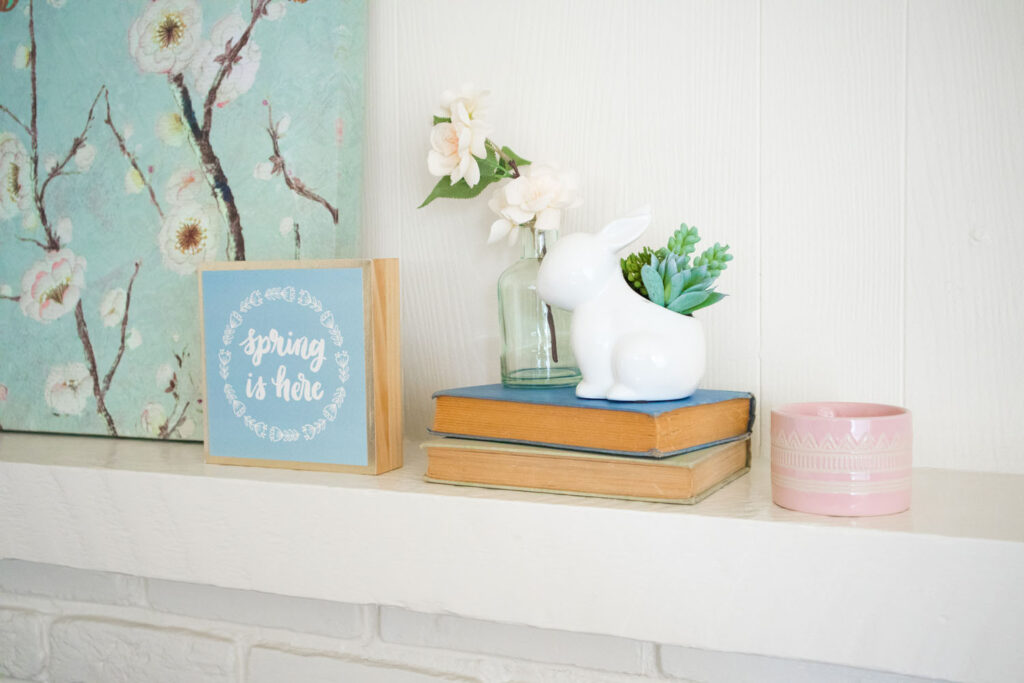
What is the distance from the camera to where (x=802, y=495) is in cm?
56

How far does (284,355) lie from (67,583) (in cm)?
41

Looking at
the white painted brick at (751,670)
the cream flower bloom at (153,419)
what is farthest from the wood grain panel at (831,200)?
the cream flower bloom at (153,419)

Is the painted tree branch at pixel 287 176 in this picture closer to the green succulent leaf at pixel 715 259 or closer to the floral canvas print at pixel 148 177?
the floral canvas print at pixel 148 177

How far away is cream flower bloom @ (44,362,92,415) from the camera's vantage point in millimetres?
896

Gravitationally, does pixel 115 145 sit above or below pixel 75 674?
above

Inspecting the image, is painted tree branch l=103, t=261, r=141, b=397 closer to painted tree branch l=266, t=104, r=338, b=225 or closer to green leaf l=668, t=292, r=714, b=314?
painted tree branch l=266, t=104, r=338, b=225

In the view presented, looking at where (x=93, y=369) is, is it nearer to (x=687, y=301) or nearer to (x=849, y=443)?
(x=687, y=301)

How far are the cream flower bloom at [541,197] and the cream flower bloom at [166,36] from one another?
40 cm

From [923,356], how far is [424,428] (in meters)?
0.48

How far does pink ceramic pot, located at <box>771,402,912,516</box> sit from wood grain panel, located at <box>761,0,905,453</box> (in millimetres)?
159

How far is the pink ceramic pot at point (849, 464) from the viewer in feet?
1.78

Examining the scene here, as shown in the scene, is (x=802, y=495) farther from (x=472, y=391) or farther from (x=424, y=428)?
(x=424, y=428)

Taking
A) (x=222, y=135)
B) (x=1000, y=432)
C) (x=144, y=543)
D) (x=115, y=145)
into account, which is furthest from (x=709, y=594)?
(x=115, y=145)

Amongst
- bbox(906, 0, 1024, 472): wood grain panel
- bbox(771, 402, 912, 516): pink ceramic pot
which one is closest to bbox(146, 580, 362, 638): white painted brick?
bbox(771, 402, 912, 516): pink ceramic pot
